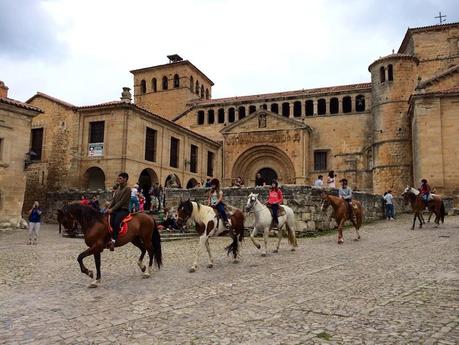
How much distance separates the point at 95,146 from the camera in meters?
24.6

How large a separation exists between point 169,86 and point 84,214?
3875 centimetres

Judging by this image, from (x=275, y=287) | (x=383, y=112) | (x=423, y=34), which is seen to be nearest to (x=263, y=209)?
(x=275, y=287)

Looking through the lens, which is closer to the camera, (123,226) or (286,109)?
(123,226)

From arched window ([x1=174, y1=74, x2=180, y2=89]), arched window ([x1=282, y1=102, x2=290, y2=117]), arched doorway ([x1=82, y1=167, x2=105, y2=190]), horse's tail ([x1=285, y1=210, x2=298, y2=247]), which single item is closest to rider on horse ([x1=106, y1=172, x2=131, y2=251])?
horse's tail ([x1=285, y1=210, x2=298, y2=247])

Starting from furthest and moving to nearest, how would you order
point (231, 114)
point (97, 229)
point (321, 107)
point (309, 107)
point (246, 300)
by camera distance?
point (231, 114), point (309, 107), point (321, 107), point (97, 229), point (246, 300)

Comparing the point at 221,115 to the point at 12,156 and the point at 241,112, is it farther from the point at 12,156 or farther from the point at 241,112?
the point at 12,156

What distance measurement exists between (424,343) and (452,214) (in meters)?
20.5

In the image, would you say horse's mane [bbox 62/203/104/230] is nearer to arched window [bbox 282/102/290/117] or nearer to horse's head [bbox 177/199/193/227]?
horse's head [bbox 177/199/193/227]

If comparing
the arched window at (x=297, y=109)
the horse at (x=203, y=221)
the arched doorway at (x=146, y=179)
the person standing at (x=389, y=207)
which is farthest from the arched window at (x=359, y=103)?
the horse at (x=203, y=221)

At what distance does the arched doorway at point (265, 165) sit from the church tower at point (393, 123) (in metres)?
7.49

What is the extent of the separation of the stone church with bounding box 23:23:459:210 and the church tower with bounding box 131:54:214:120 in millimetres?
202

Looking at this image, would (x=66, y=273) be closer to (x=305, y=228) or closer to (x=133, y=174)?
(x=305, y=228)

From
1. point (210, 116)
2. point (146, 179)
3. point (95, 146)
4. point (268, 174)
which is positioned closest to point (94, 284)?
point (95, 146)

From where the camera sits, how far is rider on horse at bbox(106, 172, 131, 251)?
7204 millimetres
